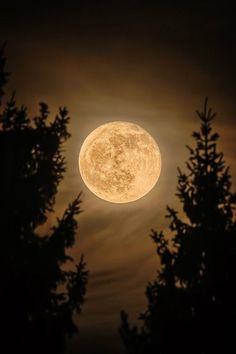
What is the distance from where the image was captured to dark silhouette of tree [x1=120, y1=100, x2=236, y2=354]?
45.5ft

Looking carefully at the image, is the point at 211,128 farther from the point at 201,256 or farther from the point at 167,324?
the point at 167,324

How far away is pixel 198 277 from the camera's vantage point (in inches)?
589

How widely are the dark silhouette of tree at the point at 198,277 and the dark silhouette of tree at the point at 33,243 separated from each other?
12.2ft

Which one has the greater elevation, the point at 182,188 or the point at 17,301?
the point at 182,188

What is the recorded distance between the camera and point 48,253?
12.1 meters

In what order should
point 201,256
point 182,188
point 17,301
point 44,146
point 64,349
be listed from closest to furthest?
point 17,301 → point 64,349 → point 44,146 → point 201,256 → point 182,188

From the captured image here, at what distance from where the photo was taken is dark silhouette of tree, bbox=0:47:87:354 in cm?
1111

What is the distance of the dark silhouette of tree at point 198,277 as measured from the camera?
13867mm

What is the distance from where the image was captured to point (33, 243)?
1209 cm

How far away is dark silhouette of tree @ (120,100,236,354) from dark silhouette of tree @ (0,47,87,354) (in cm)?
373

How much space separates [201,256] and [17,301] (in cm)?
685

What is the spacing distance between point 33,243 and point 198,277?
242 inches

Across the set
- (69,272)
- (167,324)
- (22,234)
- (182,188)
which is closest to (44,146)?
(22,234)

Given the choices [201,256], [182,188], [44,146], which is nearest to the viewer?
[44,146]
